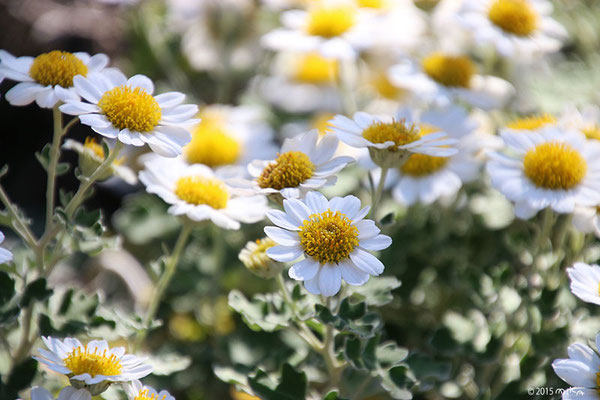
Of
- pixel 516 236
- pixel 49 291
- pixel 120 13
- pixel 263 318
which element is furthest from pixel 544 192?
pixel 120 13

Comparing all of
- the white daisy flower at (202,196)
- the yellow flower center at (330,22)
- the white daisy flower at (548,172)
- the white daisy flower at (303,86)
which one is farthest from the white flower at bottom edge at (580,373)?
the white daisy flower at (303,86)

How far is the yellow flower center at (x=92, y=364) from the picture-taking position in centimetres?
86

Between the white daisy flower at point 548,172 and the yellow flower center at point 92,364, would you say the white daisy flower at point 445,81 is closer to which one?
the white daisy flower at point 548,172

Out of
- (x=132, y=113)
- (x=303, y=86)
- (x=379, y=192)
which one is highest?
(x=132, y=113)

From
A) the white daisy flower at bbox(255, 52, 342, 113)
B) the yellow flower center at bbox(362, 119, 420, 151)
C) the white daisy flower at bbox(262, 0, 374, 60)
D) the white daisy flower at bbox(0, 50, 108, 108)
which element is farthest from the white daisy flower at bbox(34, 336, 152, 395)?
the white daisy flower at bbox(255, 52, 342, 113)

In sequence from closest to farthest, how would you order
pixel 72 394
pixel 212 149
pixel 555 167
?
pixel 72 394 → pixel 555 167 → pixel 212 149

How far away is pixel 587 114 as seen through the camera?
4.42 feet

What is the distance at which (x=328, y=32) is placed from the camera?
1.59 meters

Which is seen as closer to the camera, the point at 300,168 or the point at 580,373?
the point at 580,373

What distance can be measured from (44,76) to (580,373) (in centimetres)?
88

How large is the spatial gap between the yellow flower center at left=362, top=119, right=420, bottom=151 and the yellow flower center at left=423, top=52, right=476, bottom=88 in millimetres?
496

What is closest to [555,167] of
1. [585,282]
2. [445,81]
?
[585,282]

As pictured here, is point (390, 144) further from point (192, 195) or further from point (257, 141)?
point (257, 141)

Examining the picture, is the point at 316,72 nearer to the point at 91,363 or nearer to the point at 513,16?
the point at 513,16
